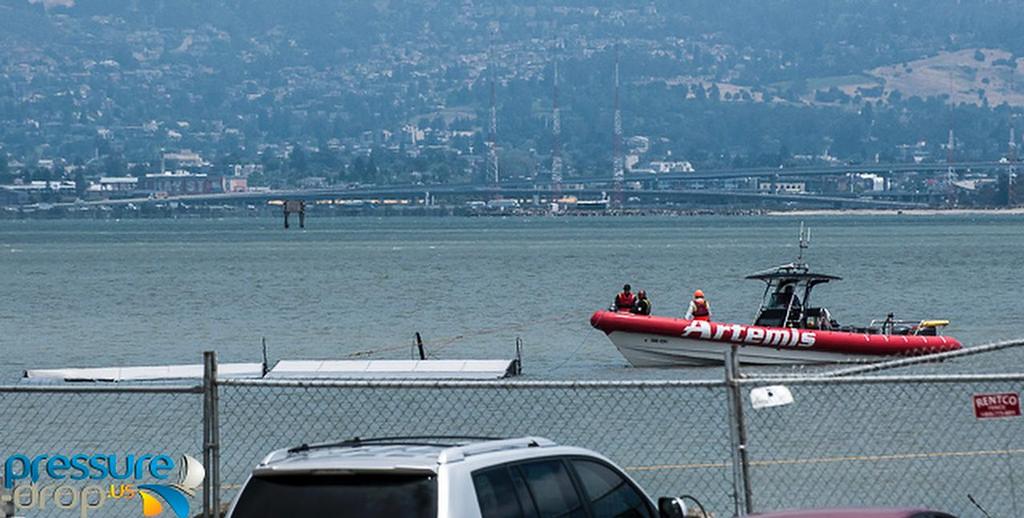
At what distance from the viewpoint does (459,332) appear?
60.9 m

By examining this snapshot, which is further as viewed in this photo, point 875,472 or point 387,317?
point 387,317

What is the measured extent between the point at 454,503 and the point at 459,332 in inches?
1988

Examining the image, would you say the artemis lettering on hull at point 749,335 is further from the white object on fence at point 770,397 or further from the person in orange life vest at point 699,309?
the white object on fence at point 770,397

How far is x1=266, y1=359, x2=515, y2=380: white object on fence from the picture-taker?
39.5 m

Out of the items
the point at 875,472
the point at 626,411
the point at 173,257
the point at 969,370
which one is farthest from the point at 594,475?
the point at 173,257

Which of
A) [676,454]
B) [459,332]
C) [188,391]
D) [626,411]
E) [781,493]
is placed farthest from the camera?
[459,332]

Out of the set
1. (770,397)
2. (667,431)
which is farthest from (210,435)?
(667,431)

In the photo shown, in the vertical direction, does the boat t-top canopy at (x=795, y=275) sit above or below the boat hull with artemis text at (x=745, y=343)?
above

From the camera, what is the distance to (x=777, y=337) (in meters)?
40.1

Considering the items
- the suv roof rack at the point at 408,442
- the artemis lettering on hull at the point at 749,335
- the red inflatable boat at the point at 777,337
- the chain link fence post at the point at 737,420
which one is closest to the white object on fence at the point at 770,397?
the chain link fence post at the point at 737,420

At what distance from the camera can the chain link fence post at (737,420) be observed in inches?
534

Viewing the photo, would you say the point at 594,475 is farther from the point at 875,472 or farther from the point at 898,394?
the point at 898,394

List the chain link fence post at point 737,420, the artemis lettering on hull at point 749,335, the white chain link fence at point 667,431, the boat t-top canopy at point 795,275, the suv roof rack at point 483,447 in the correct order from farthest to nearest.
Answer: the artemis lettering on hull at point 749,335 → the boat t-top canopy at point 795,275 → the white chain link fence at point 667,431 → the chain link fence post at point 737,420 → the suv roof rack at point 483,447

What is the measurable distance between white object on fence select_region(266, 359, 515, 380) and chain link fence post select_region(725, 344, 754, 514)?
2517 cm
